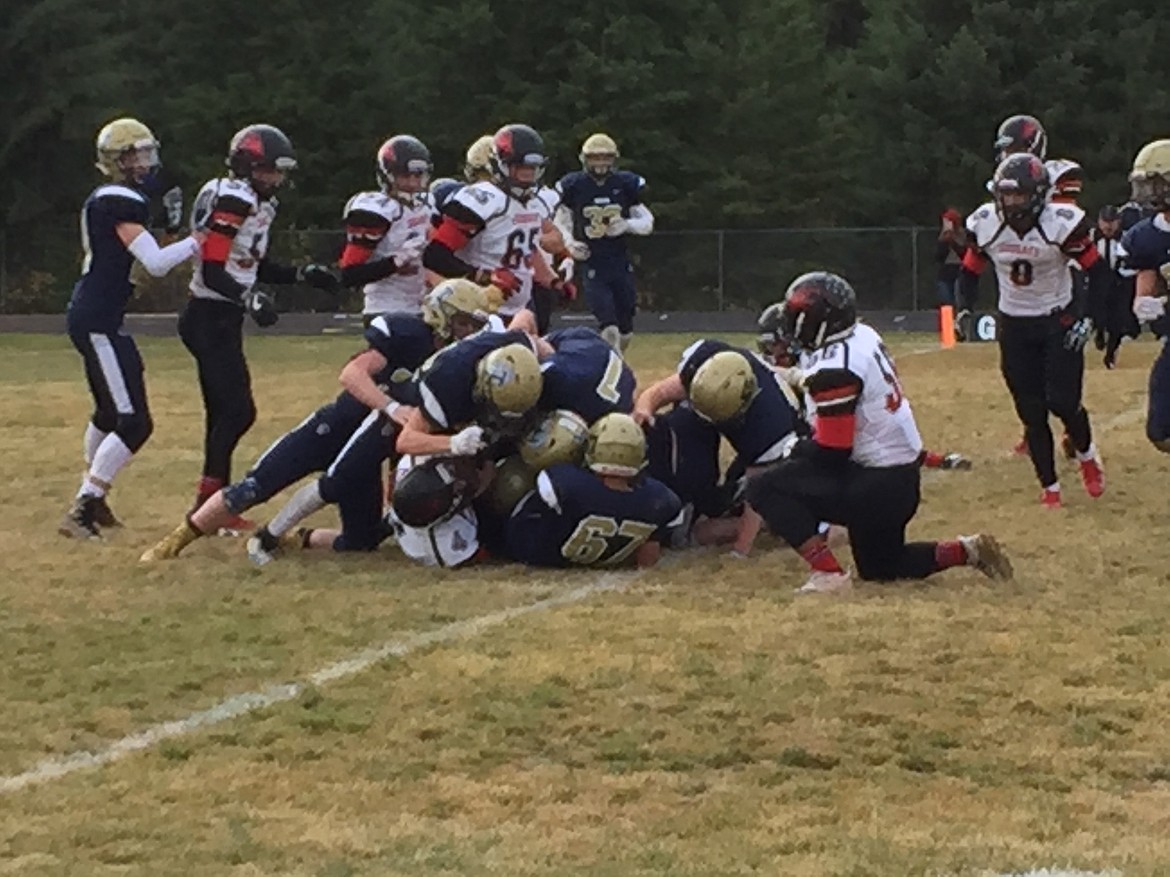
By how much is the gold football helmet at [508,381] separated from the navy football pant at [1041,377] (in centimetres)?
290

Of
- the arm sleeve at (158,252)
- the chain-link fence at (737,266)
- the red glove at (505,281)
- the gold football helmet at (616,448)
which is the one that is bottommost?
the chain-link fence at (737,266)

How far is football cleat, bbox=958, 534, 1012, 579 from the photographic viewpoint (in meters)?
7.23

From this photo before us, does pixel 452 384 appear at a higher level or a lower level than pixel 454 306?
lower

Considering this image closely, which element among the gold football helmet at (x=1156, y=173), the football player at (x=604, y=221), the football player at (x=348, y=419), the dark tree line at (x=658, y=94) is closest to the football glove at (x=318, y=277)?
the football player at (x=348, y=419)

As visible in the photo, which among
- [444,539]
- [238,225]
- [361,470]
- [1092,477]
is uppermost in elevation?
[238,225]

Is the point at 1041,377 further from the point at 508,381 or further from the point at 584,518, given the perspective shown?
the point at 508,381

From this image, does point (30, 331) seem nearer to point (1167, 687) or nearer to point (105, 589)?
point (105, 589)

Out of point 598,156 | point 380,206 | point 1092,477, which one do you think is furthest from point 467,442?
point 598,156

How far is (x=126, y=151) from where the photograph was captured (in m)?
8.94

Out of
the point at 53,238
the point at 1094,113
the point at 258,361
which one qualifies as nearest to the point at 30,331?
the point at 53,238

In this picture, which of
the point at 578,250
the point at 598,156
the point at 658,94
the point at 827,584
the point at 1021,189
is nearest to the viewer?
the point at 827,584

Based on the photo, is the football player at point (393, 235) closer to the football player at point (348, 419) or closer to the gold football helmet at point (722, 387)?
the football player at point (348, 419)

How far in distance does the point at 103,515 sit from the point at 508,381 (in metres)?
2.53

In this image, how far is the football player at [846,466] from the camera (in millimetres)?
7094
